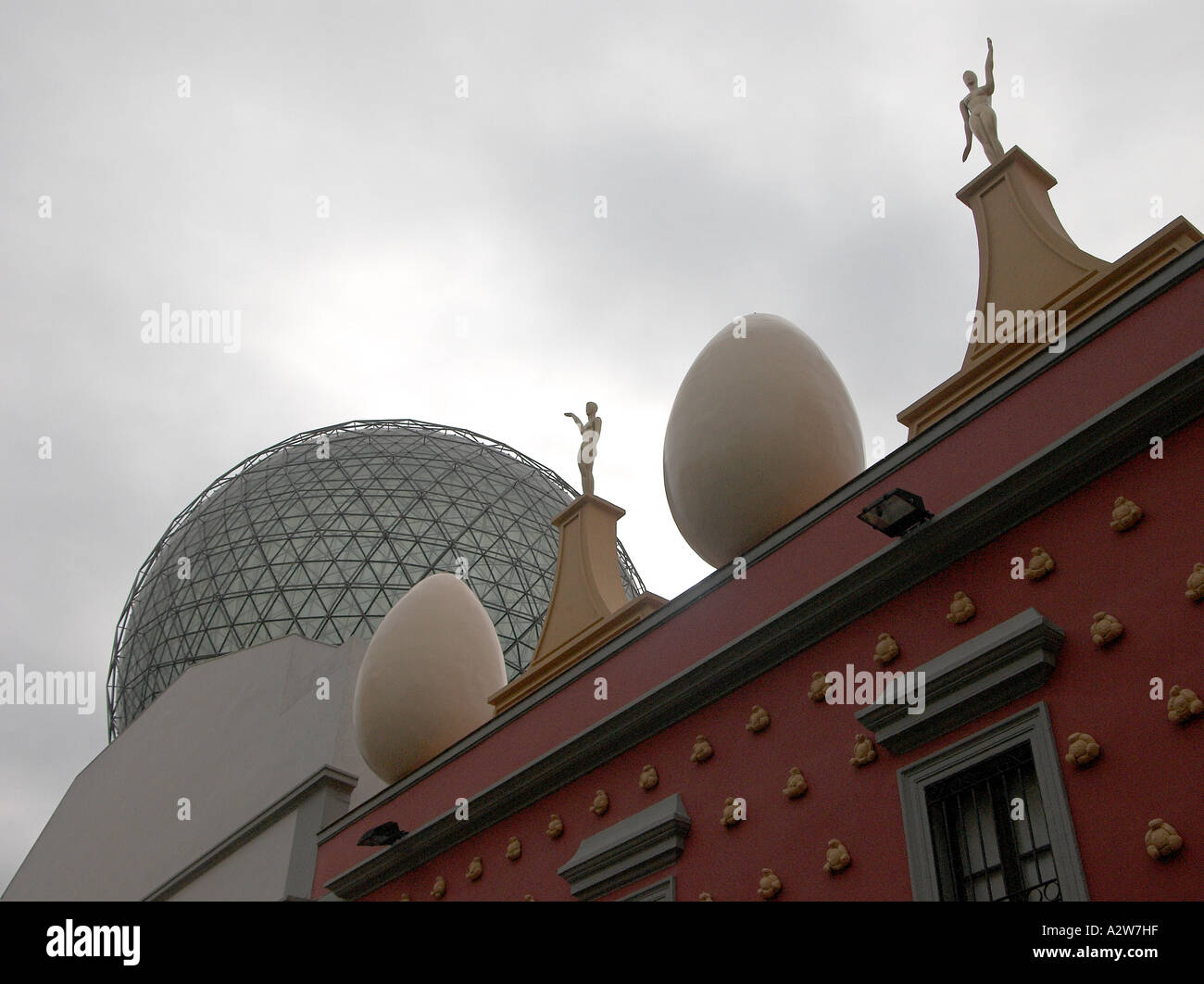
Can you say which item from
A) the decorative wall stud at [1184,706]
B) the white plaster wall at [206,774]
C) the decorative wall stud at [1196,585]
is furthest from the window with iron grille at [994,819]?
the white plaster wall at [206,774]

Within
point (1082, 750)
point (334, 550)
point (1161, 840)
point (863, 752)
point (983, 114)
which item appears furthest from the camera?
point (334, 550)

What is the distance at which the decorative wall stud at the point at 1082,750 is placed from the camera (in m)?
5.81

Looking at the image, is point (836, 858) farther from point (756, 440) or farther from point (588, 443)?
point (588, 443)

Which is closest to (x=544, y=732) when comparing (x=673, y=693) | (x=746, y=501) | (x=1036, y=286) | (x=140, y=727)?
(x=673, y=693)

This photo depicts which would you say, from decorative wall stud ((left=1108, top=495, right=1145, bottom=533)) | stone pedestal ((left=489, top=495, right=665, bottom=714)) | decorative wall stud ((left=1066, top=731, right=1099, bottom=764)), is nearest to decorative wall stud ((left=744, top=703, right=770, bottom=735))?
stone pedestal ((left=489, top=495, right=665, bottom=714))

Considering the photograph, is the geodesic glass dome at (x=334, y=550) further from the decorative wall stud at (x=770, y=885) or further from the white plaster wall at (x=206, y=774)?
the decorative wall stud at (x=770, y=885)

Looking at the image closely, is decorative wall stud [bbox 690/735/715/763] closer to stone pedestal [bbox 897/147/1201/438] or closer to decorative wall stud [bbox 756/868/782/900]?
decorative wall stud [bbox 756/868/782/900]

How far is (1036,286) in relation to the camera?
26.3ft

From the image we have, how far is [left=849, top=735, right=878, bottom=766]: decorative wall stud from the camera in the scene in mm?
7000

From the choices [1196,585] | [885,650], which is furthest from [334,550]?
[1196,585]

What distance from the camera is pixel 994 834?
6238 millimetres

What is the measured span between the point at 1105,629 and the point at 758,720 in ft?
8.28

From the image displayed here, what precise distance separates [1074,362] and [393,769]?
8.41 m

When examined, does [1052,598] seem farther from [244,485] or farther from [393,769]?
[244,485]
